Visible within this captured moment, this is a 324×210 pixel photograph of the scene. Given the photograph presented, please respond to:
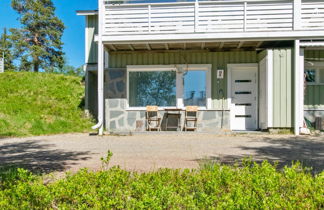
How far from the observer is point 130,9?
868 cm

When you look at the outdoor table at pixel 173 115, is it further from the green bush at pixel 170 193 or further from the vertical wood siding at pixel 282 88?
the green bush at pixel 170 193

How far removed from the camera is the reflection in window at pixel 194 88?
9.61 meters

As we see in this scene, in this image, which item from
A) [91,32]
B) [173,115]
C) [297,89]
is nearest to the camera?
[297,89]

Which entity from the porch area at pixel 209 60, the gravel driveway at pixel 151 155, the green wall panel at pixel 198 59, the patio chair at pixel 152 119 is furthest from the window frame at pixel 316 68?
the patio chair at pixel 152 119

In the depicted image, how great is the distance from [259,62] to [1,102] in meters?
10.2

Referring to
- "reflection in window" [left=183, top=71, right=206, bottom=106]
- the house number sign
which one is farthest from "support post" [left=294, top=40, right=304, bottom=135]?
"reflection in window" [left=183, top=71, right=206, bottom=106]

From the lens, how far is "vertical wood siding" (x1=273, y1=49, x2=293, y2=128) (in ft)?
27.0

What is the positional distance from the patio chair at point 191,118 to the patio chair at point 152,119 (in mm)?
958

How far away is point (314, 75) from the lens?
9484 mm

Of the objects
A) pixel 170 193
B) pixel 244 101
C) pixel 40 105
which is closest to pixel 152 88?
pixel 244 101

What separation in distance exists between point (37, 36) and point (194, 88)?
27.0 metres

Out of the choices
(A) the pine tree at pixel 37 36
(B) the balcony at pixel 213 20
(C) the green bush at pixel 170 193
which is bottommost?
(C) the green bush at pixel 170 193

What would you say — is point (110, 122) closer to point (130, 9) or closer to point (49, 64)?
point (130, 9)

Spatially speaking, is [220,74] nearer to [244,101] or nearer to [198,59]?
[198,59]
